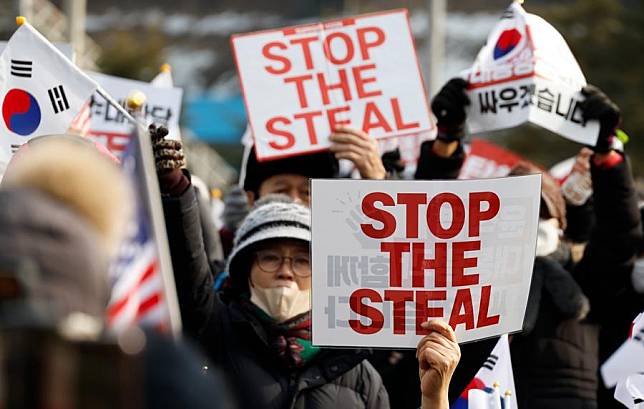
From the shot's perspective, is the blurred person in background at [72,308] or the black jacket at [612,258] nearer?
the blurred person in background at [72,308]

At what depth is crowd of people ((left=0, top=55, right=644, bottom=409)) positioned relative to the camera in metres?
2.04

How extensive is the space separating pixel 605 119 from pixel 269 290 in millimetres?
1785

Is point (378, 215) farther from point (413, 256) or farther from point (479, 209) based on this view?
point (479, 209)

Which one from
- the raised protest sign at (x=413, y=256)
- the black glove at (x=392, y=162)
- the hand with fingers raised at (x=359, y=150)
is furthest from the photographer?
the black glove at (x=392, y=162)

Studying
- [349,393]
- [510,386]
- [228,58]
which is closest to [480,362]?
[510,386]

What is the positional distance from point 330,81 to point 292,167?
404 mm

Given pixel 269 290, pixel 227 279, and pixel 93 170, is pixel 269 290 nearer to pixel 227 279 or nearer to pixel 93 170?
pixel 227 279

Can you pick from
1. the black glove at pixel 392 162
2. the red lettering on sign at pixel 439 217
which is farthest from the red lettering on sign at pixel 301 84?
the red lettering on sign at pixel 439 217

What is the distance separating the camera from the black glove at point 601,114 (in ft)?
18.5

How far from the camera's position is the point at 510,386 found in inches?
190

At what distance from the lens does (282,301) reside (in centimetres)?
455

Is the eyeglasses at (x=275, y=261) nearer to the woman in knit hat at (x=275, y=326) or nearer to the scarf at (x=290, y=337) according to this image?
the woman in knit hat at (x=275, y=326)

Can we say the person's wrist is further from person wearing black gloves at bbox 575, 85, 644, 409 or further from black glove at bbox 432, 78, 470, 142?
black glove at bbox 432, 78, 470, 142

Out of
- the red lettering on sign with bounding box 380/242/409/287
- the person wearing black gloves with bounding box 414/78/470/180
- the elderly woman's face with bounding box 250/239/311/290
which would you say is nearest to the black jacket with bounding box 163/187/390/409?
the elderly woman's face with bounding box 250/239/311/290
